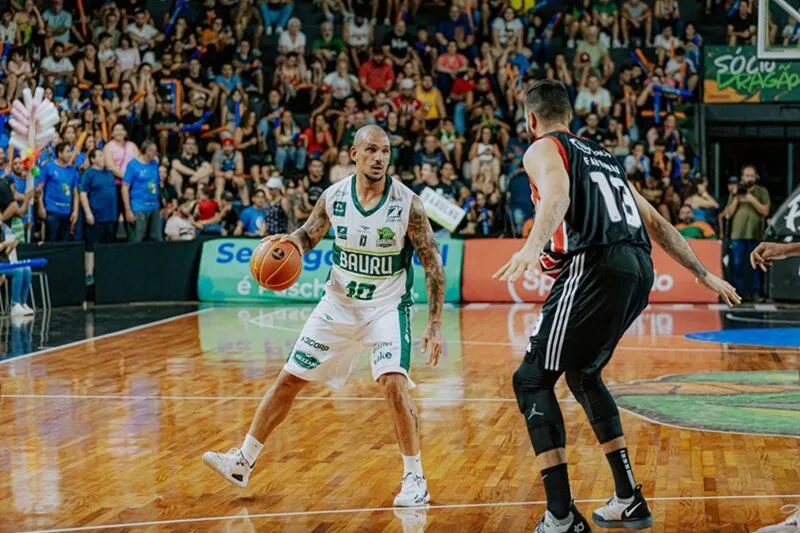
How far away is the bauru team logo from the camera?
30.3 ft

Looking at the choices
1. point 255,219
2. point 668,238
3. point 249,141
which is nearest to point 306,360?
point 668,238

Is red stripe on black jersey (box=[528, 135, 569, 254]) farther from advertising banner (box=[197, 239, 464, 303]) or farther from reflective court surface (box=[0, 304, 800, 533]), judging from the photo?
advertising banner (box=[197, 239, 464, 303])

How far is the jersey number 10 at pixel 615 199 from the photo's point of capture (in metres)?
6.10

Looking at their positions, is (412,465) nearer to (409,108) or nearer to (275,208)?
(275,208)

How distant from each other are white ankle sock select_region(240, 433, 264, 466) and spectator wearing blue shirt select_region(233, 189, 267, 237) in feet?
44.3

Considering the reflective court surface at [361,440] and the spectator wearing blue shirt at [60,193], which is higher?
the spectator wearing blue shirt at [60,193]

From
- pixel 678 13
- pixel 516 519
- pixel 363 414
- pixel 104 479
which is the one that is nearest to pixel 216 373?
pixel 363 414

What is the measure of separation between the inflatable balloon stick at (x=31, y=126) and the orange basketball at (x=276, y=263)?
12.2 metres

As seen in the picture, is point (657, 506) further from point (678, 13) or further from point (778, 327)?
point (678, 13)

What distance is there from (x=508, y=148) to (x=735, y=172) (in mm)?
6461

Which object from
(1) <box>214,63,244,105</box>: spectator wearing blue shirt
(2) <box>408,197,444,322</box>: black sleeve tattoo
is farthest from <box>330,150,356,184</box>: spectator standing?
(2) <box>408,197,444,322</box>: black sleeve tattoo

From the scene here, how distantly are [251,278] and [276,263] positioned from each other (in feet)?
41.7

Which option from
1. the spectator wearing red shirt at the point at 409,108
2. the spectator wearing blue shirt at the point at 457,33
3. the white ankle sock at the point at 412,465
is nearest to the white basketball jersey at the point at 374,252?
the white ankle sock at the point at 412,465

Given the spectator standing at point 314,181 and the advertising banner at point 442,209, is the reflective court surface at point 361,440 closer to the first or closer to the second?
the advertising banner at point 442,209
